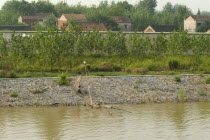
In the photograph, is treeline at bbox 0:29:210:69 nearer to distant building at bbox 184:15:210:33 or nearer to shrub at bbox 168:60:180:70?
shrub at bbox 168:60:180:70

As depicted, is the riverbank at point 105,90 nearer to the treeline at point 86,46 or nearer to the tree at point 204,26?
the treeline at point 86,46

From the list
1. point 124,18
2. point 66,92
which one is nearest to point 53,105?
point 66,92

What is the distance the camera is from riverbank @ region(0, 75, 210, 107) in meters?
26.9

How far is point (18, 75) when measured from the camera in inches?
1195

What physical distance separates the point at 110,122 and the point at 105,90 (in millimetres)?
5762

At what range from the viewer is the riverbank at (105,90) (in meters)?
26.9

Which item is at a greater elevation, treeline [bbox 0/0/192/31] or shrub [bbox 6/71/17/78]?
treeline [bbox 0/0/192/31]

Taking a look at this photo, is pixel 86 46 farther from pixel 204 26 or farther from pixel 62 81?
pixel 204 26

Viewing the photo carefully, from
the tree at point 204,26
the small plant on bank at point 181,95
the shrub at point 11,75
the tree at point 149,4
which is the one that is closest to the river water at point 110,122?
the small plant on bank at point 181,95

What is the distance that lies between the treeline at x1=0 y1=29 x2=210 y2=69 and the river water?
9972 mm

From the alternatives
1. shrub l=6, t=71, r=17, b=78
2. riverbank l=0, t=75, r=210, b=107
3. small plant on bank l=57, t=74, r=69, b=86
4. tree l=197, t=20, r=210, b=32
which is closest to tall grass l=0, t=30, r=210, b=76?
shrub l=6, t=71, r=17, b=78

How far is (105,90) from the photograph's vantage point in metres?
28.3

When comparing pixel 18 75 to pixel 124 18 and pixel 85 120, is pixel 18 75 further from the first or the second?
pixel 124 18

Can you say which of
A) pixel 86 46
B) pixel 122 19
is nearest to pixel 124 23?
pixel 122 19
